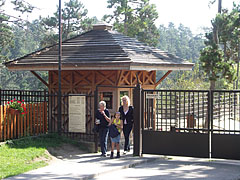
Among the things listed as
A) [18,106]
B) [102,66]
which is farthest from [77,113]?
[102,66]

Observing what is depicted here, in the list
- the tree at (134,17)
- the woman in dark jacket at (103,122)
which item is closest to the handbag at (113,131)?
the woman in dark jacket at (103,122)

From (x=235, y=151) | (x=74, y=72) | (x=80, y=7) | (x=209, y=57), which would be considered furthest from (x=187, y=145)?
(x=80, y=7)

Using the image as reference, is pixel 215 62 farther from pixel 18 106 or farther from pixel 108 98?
pixel 18 106

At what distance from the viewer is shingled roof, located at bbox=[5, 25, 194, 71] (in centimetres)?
1773

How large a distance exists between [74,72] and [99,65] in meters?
2.01

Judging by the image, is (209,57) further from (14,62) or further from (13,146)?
(13,146)

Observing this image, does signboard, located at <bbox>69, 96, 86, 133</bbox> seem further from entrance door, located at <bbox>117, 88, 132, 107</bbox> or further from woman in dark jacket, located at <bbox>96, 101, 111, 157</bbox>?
entrance door, located at <bbox>117, 88, 132, 107</bbox>

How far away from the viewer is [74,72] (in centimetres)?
1925

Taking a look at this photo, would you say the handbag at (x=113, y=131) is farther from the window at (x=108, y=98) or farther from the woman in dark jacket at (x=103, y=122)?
the window at (x=108, y=98)

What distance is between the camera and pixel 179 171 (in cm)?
1243

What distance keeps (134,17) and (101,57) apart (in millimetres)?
38864

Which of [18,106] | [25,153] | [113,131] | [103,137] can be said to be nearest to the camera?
[25,153]

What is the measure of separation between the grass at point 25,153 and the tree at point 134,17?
39.7 m

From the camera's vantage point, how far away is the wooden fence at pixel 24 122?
1467 centimetres
